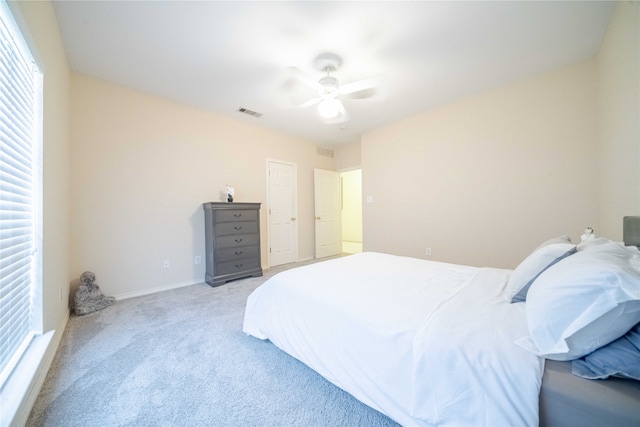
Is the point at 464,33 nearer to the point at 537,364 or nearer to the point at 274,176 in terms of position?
the point at 537,364

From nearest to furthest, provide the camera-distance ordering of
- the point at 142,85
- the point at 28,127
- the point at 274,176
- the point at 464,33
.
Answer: the point at 28,127 → the point at 464,33 → the point at 142,85 → the point at 274,176

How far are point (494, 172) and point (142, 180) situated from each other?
4.67 metres

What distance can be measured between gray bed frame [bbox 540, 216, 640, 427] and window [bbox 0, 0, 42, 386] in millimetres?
2381

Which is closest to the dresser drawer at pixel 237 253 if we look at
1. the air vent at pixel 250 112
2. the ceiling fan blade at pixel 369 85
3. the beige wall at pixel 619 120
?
the air vent at pixel 250 112

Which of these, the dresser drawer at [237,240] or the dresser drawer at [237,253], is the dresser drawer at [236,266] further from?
the dresser drawer at [237,240]

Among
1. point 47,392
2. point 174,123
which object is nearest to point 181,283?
point 47,392

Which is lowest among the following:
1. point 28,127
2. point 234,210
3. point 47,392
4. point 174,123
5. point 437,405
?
point 47,392

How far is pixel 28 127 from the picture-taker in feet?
4.92

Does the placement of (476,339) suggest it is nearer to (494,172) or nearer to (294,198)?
(494,172)

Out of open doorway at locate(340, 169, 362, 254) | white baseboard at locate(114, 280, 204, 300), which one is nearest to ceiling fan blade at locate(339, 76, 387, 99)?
white baseboard at locate(114, 280, 204, 300)

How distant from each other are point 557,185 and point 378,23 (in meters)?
2.70

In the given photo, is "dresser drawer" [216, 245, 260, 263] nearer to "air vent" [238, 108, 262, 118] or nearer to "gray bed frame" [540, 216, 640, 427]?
"air vent" [238, 108, 262, 118]

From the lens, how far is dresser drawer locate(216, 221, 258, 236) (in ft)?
10.8

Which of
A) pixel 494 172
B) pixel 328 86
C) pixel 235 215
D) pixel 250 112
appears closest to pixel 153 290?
pixel 235 215
